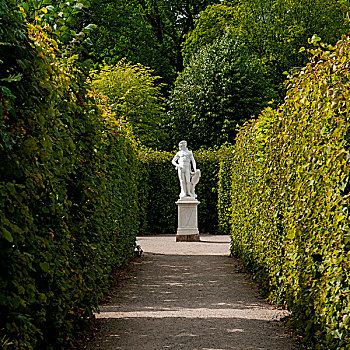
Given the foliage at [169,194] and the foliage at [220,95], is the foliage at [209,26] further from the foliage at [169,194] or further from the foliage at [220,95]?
the foliage at [169,194]

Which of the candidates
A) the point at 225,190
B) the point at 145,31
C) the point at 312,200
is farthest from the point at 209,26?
the point at 312,200

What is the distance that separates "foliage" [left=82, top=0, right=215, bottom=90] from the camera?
2966cm

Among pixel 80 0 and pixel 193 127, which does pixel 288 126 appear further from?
pixel 193 127

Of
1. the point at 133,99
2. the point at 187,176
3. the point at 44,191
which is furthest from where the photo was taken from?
the point at 133,99

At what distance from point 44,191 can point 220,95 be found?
68.5ft

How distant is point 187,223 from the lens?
629 inches

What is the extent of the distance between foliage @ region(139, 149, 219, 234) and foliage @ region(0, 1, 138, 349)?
44.5 ft

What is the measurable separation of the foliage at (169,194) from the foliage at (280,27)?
363 inches

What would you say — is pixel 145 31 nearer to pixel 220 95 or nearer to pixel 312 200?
pixel 220 95

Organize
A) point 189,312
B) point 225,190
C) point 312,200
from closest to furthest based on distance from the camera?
point 312,200
point 189,312
point 225,190

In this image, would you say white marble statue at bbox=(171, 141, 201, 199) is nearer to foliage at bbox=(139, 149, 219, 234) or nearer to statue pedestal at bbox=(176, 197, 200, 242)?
statue pedestal at bbox=(176, 197, 200, 242)

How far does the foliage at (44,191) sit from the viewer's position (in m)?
2.83

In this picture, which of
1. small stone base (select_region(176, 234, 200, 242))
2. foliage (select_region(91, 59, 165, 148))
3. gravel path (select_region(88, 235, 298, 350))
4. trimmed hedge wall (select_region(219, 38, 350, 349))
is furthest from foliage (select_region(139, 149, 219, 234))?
trimmed hedge wall (select_region(219, 38, 350, 349))

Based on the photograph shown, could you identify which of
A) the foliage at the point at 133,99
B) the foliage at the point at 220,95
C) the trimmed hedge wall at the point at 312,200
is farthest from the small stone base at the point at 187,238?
the trimmed hedge wall at the point at 312,200
